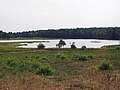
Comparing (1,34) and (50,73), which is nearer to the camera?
(50,73)

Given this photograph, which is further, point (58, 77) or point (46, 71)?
point (46, 71)

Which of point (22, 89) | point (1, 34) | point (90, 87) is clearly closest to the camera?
point (22, 89)

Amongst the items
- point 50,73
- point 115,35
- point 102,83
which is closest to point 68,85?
point 102,83

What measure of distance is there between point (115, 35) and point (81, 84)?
509 ft

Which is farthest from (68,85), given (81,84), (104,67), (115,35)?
(115,35)

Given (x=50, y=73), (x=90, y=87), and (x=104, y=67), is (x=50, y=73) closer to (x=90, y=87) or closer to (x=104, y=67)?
(x=104, y=67)

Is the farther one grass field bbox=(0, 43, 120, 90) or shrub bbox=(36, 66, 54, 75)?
shrub bbox=(36, 66, 54, 75)

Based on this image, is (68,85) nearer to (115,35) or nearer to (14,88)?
(14,88)

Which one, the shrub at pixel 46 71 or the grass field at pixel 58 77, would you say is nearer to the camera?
the grass field at pixel 58 77

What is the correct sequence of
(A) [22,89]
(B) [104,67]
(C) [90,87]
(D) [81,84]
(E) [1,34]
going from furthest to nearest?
(E) [1,34] < (B) [104,67] < (D) [81,84] < (C) [90,87] < (A) [22,89]

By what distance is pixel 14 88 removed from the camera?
12758 mm

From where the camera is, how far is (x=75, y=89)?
13.1m

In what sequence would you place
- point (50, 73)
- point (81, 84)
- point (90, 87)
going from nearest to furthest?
point (90, 87), point (81, 84), point (50, 73)

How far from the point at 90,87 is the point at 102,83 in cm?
125
